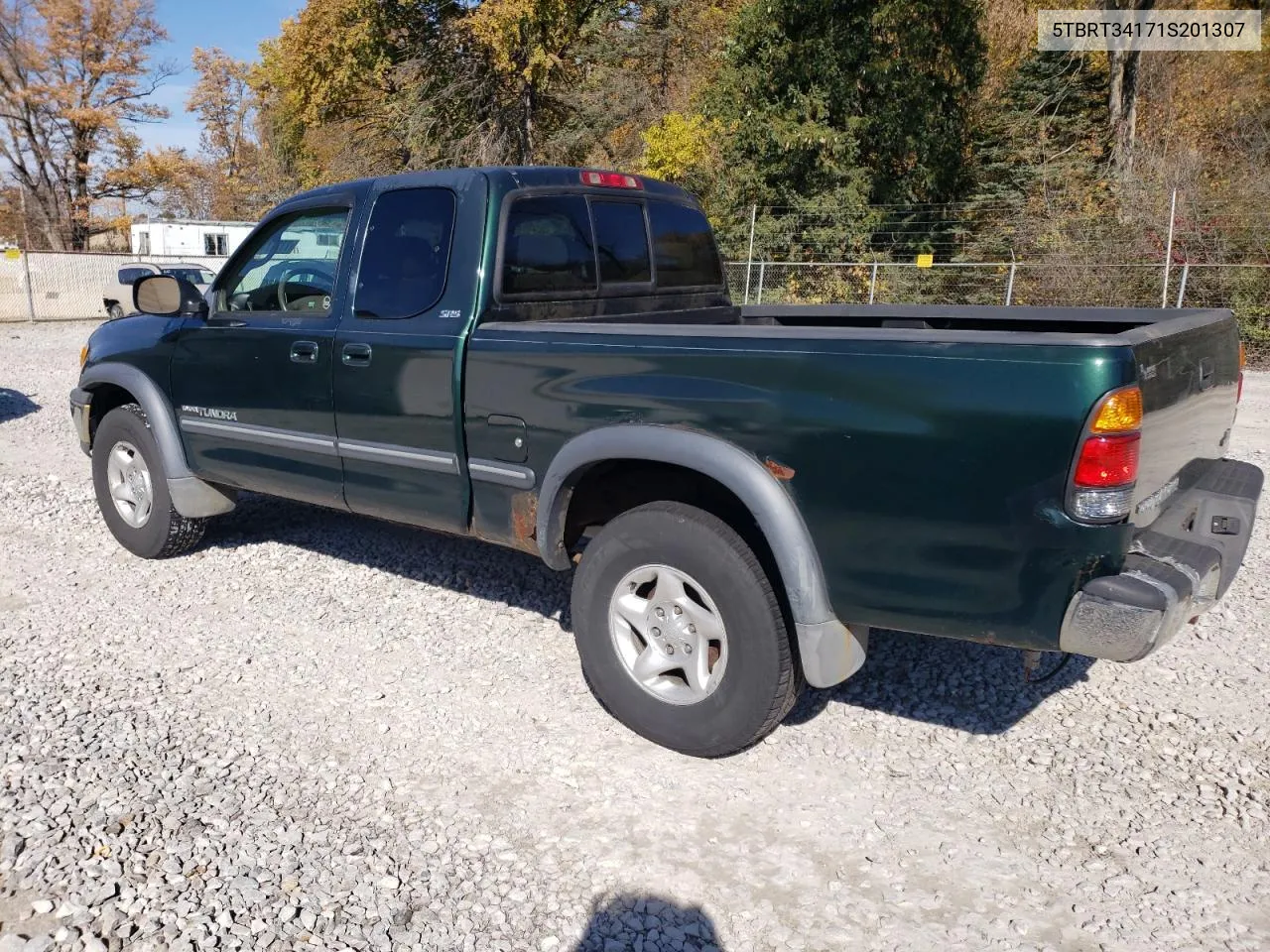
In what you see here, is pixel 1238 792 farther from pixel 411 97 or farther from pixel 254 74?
pixel 254 74

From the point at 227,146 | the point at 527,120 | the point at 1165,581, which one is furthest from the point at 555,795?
the point at 227,146

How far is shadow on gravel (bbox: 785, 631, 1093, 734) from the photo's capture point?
3875mm

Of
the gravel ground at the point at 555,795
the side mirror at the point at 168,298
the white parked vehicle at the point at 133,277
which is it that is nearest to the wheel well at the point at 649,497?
the gravel ground at the point at 555,795

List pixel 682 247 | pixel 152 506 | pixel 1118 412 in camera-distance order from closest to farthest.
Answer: pixel 1118 412 < pixel 682 247 < pixel 152 506

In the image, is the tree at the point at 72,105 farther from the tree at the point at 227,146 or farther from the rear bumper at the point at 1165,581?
the rear bumper at the point at 1165,581

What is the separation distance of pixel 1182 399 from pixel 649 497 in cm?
182

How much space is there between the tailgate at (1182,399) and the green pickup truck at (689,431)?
18 mm

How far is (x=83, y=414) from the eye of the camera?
591 cm

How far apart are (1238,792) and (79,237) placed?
47513 millimetres

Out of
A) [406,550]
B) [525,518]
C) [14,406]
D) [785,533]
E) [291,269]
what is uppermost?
→ [291,269]

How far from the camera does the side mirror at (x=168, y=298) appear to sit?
200 inches

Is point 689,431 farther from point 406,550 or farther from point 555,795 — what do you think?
point 406,550

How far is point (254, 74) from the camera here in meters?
48.8

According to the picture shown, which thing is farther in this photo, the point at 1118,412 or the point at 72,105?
the point at 72,105
